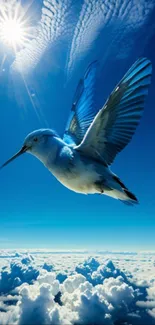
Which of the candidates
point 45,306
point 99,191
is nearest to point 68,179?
point 99,191

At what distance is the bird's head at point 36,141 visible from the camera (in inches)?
113

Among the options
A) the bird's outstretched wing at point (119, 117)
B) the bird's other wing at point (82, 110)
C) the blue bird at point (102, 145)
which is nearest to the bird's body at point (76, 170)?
the blue bird at point (102, 145)

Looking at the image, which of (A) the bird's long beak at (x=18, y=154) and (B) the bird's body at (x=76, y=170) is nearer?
(B) the bird's body at (x=76, y=170)

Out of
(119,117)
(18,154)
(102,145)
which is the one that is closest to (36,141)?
(18,154)

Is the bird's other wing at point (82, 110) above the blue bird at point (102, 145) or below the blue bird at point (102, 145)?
above

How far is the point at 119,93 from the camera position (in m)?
2.82

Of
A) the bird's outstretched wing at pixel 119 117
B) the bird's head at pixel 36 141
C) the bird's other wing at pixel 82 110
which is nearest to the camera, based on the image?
the bird's outstretched wing at pixel 119 117

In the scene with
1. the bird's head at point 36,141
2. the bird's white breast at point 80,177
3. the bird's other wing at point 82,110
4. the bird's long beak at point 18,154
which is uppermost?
the bird's other wing at point 82,110

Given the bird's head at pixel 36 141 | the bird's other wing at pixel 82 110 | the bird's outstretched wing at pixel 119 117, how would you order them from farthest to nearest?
1. the bird's other wing at pixel 82 110
2. the bird's head at pixel 36 141
3. the bird's outstretched wing at pixel 119 117

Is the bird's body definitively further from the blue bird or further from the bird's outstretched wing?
the bird's outstretched wing

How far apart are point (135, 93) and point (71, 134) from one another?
5.44 feet

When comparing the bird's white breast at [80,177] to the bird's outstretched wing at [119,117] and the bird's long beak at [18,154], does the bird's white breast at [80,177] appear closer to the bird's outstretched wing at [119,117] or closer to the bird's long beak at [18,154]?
the bird's outstretched wing at [119,117]

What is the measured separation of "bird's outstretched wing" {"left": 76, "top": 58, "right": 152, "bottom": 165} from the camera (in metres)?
2.65

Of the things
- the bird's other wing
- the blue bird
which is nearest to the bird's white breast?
the blue bird
